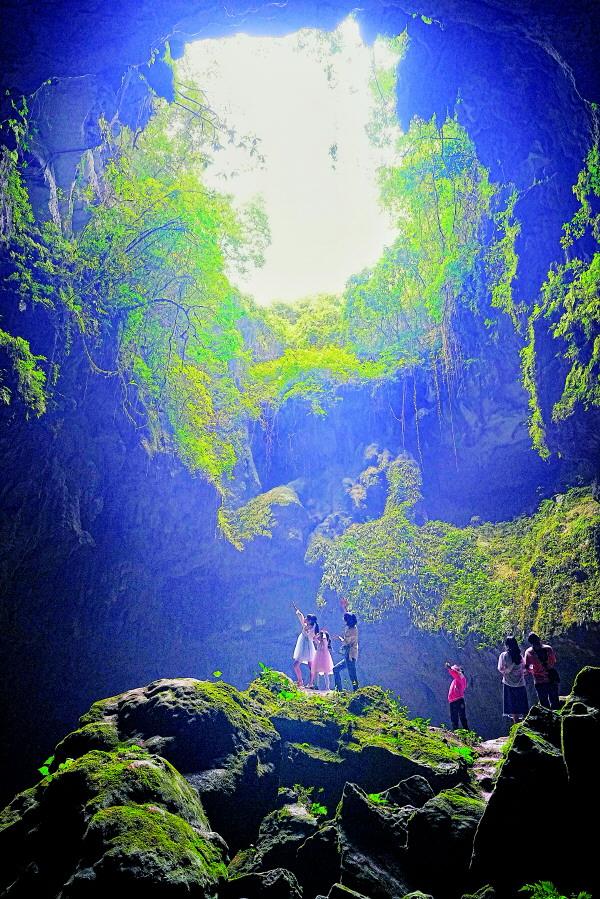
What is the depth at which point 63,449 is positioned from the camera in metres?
10.3

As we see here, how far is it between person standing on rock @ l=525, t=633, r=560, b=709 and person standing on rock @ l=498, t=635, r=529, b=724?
18.0 inches

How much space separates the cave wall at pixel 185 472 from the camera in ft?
27.0

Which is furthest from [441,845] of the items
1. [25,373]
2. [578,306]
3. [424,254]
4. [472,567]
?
[424,254]

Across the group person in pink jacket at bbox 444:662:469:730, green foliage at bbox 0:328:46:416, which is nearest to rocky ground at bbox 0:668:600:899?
person in pink jacket at bbox 444:662:469:730

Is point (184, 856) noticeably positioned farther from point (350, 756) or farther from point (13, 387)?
point (13, 387)

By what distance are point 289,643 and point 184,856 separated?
A: 15877mm

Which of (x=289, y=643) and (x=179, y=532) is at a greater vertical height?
(x=179, y=532)

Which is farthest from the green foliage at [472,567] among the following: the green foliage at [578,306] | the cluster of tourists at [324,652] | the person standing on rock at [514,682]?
the cluster of tourists at [324,652]

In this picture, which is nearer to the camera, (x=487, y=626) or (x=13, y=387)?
(x=13, y=387)

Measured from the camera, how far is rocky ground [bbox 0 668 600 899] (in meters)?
3.03

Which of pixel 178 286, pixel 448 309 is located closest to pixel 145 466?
pixel 178 286

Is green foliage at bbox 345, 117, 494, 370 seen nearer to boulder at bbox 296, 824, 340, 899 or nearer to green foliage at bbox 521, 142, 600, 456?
green foliage at bbox 521, 142, 600, 456

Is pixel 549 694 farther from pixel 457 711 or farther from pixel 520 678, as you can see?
pixel 457 711

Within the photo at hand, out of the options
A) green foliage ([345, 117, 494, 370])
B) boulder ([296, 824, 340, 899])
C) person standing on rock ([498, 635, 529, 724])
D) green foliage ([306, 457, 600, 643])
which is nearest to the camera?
boulder ([296, 824, 340, 899])
